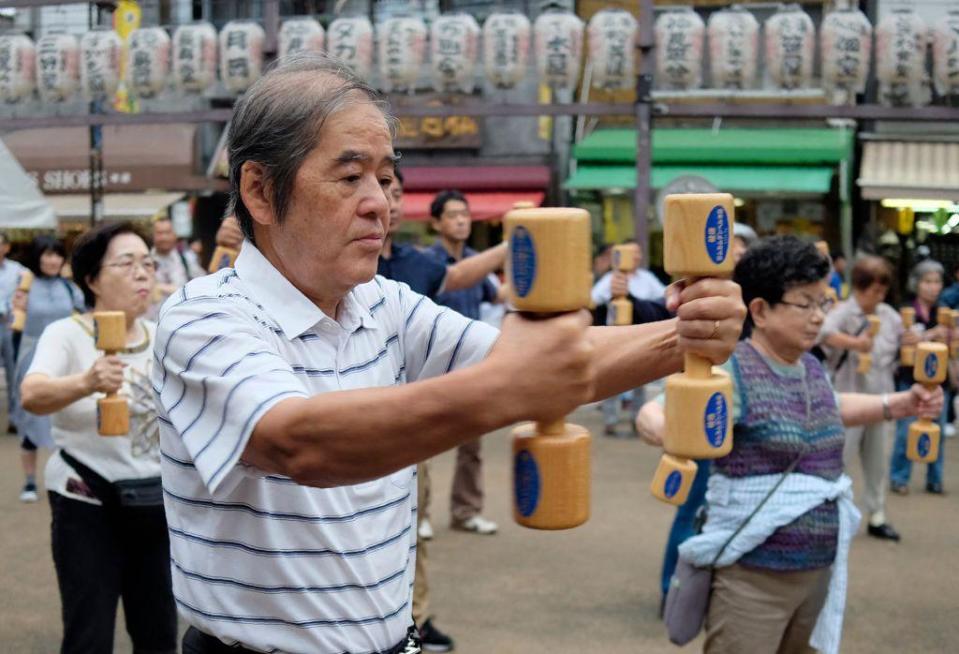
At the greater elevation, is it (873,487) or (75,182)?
(75,182)

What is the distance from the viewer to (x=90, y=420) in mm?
3809

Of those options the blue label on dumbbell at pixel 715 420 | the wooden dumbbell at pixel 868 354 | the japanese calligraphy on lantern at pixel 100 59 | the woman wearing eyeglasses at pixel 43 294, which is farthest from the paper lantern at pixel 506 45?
the blue label on dumbbell at pixel 715 420

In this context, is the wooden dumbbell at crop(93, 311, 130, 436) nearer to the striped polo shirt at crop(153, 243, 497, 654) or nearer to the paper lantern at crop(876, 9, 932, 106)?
the striped polo shirt at crop(153, 243, 497, 654)

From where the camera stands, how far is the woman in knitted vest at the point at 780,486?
3.36 meters

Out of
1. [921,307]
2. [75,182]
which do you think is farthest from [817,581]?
[75,182]

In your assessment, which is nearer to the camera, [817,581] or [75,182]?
[817,581]

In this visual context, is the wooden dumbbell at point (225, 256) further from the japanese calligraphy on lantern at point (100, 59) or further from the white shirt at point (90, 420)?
the japanese calligraphy on lantern at point (100, 59)

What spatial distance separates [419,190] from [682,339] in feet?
50.8

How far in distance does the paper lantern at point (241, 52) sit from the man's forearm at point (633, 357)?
11.0m

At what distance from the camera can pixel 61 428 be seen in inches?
153

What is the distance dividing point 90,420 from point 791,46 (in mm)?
9558

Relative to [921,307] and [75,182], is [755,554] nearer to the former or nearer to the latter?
[921,307]

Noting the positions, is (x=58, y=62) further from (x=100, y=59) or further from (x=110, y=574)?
(x=110, y=574)

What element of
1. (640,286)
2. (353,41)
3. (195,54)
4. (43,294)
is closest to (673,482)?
(640,286)
